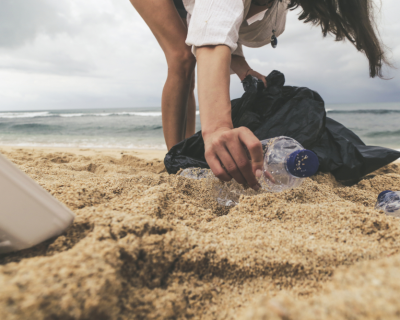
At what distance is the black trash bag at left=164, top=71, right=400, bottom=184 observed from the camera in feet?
5.28

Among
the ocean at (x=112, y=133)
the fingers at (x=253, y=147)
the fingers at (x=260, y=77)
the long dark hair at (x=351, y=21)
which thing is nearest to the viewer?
the fingers at (x=253, y=147)

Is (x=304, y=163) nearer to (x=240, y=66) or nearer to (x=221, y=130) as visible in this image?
(x=221, y=130)

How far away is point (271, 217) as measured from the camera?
2.79 ft

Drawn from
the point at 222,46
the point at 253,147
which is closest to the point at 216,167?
the point at 253,147

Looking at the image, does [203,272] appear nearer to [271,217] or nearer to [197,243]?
[197,243]

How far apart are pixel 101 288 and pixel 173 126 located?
1.49m

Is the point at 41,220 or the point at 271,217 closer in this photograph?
the point at 41,220

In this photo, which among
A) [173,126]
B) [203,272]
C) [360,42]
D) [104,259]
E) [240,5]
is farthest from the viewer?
[173,126]

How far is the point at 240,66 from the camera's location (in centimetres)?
219

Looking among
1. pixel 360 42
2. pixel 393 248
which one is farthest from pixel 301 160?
pixel 360 42

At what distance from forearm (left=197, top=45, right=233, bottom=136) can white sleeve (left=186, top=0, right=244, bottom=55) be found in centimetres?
3

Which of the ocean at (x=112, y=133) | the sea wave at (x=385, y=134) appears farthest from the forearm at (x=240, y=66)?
the sea wave at (x=385, y=134)

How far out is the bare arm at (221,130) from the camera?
0.87 m

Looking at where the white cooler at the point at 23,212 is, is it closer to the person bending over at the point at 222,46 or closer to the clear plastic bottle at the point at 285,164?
the person bending over at the point at 222,46
